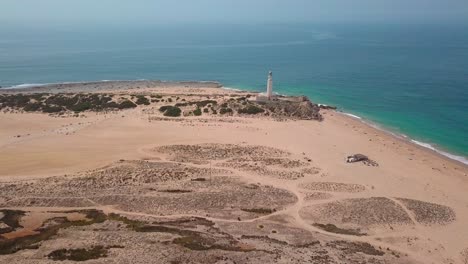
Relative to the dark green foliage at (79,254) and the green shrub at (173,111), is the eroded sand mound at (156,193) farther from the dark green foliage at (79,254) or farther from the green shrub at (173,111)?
the green shrub at (173,111)

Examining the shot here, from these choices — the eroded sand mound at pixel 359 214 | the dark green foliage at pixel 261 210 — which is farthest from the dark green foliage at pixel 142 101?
the eroded sand mound at pixel 359 214

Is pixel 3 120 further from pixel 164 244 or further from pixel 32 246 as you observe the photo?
pixel 164 244

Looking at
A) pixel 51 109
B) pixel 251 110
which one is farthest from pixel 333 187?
pixel 51 109

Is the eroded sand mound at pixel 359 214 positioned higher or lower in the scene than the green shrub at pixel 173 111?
lower

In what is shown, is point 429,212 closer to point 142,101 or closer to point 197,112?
point 197,112

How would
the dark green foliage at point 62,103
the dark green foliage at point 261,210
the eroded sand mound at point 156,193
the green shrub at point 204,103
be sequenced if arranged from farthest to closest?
the green shrub at point 204,103
the dark green foliage at point 62,103
the eroded sand mound at point 156,193
the dark green foliage at point 261,210

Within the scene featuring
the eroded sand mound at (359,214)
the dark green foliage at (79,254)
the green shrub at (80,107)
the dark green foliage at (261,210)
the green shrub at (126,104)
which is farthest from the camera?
the green shrub at (126,104)
